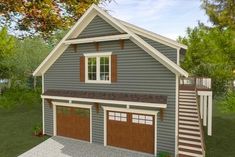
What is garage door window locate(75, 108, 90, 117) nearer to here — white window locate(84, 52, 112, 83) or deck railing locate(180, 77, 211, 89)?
white window locate(84, 52, 112, 83)

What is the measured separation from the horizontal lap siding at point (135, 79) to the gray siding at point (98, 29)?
66 centimetres

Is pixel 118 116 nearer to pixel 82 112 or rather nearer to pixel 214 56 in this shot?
pixel 82 112

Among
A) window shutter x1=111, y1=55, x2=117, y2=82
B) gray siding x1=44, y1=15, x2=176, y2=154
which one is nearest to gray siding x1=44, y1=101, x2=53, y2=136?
gray siding x1=44, y1=15, x2=176, y2=154

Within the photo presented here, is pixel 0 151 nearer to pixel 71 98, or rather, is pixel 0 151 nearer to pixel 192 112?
pixel 71 98

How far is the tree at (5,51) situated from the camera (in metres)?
32.4

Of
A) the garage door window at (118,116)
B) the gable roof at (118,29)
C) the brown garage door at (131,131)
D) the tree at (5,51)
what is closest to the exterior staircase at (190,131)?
the brown garage door at (131,131)

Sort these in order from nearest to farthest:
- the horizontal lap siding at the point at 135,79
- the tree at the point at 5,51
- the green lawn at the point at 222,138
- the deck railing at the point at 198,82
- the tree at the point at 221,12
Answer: the horizontal lap siding at the point at 135,79 → the green lawn at the point at 222,138 → the deck railing at the point at 198,82 → the tree at the point at 5,51 → the tree at the point at 221,12

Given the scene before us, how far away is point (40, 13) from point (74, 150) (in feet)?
36.7

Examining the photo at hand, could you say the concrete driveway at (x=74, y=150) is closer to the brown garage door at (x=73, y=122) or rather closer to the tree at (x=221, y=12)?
the brown garage door at (x=73, y=122)

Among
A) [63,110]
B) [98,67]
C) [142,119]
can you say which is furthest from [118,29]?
[63,110]

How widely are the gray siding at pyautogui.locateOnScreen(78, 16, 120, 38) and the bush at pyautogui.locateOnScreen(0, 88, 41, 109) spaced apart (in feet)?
63.7

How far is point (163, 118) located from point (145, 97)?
1518 mm

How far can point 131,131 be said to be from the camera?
14.3m

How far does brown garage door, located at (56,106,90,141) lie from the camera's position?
53.0 ft
